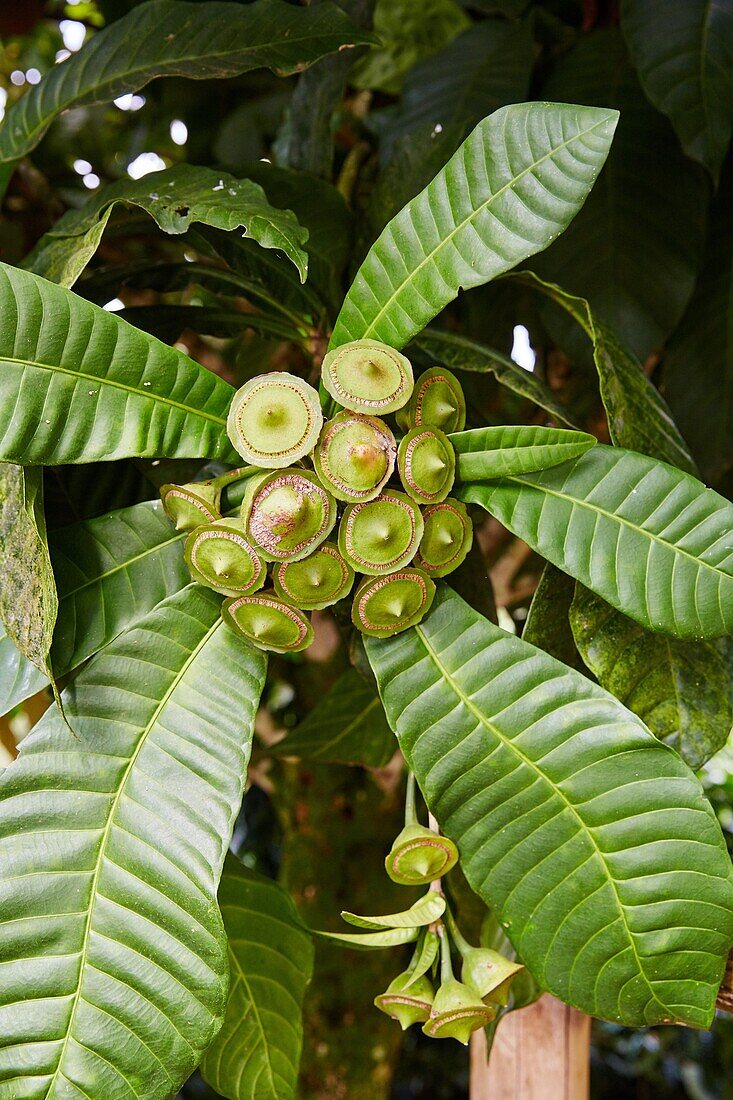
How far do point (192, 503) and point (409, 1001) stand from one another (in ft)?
1.05

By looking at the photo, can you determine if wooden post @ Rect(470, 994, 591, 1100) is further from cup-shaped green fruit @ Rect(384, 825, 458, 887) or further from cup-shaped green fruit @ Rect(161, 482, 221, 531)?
cup-shaped green fruit @ Rect(161, 482, 221, 531)

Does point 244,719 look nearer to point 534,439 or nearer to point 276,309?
point 534,439

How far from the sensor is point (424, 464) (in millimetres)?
522

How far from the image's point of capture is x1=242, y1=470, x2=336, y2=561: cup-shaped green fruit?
0.50 m

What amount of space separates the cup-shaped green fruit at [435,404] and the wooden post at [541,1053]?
0.50 meters

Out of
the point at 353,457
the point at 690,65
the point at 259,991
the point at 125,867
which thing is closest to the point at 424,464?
the point at 353,457

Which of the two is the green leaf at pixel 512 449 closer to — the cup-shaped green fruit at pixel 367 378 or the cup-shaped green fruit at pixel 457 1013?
the cup-shaped green fruit at pixel 367 378

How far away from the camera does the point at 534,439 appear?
0.52 metres

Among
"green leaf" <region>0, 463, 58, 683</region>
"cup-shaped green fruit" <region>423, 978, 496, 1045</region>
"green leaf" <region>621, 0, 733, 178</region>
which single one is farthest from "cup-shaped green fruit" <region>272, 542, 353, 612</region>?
"green leaf" <region>621, 0, 733, 178</region>

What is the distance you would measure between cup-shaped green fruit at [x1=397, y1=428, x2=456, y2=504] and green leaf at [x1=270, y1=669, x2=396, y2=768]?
15.3 inches

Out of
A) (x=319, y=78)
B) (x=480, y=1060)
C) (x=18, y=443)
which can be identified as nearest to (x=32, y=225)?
(x=319, y=78)

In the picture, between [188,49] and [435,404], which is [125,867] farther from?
[188,49]

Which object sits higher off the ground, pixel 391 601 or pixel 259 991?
pixel 391 601

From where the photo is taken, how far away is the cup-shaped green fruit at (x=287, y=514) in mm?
499
